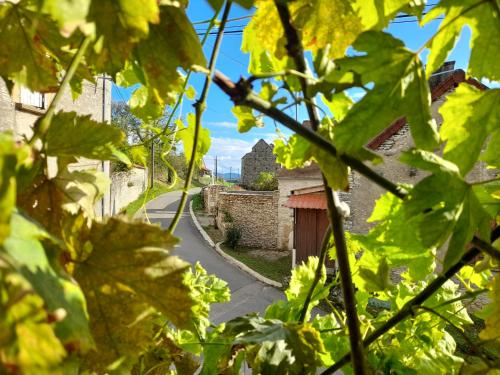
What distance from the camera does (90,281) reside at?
1.06 feet

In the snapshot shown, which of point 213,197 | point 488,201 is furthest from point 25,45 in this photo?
point 213,197

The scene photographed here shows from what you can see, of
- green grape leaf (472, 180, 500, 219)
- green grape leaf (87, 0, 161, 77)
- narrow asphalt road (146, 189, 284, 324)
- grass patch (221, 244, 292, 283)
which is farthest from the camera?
grass patch (221, 244, 292, 283)

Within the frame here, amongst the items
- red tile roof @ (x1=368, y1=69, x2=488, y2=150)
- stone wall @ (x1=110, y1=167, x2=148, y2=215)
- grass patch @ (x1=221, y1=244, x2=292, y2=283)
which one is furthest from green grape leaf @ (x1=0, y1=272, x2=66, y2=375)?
stone wall @ (x1=110, y1=167, x2=148, y2=215)

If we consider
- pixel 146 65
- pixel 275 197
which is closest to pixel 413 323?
pixel 146 65

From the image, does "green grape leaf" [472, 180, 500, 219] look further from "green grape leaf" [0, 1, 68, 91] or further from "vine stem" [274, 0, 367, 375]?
"green grape leaf" [0, 1, 68, 91]

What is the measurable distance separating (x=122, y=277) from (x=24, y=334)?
13cm

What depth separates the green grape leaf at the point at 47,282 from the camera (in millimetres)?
202

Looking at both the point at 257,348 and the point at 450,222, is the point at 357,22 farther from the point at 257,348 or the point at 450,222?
the point at 257,348

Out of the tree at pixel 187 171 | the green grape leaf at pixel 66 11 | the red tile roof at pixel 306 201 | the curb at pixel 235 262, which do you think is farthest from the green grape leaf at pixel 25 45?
the curb at pixel 235 262

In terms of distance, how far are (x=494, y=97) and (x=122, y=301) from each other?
1.60 ft

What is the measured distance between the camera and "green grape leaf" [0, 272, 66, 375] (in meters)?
0.18

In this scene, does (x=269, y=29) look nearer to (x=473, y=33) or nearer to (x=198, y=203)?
(x=473, y=33)

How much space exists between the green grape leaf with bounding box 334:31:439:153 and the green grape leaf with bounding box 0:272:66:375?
29cm

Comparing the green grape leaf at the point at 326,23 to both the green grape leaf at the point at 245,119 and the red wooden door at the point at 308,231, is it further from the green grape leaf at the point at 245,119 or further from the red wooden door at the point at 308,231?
the red wooden door at the point at 308,231
